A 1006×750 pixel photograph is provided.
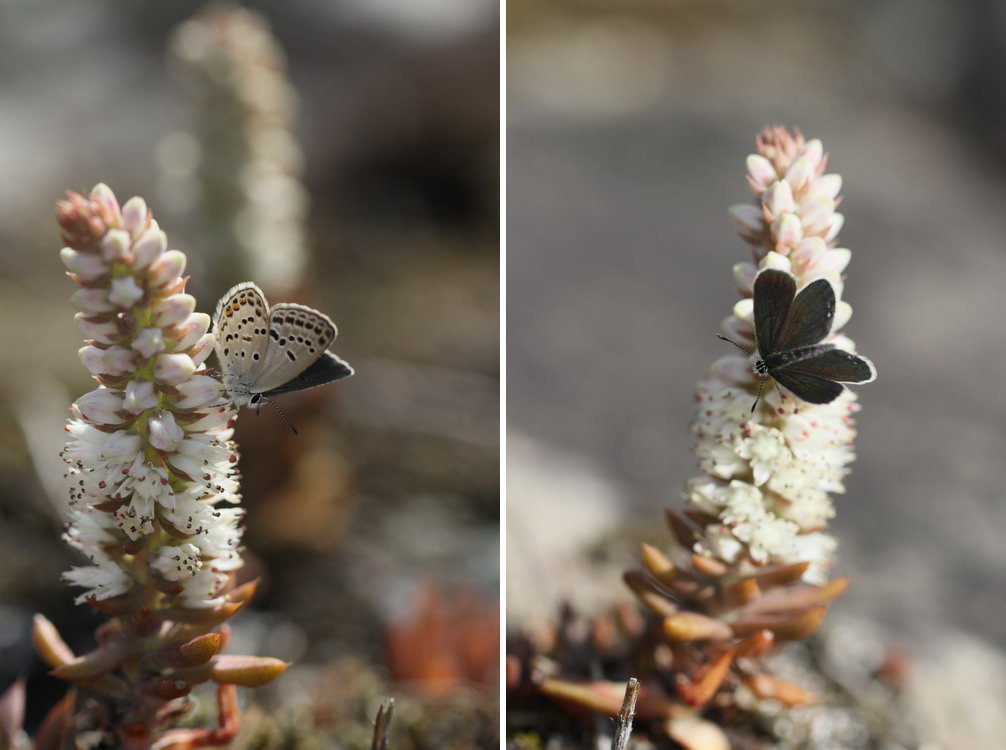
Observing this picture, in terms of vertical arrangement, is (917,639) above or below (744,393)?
below

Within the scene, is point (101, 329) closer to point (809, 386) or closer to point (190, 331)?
point (190, 331)

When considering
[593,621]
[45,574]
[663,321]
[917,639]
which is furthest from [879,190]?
[45,574]

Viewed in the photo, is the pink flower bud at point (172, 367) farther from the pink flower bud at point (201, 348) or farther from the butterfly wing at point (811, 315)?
the butterfly wing at point (811, 315)

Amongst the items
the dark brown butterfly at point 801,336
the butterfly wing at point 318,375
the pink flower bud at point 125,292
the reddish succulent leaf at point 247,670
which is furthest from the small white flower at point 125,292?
the dark brown butterfly at point 801,336

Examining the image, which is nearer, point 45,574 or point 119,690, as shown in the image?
point 119,690

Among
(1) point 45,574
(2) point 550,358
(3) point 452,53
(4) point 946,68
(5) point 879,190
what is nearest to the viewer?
(1) point 45,574

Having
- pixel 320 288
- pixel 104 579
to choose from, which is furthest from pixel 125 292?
pixel 320 288

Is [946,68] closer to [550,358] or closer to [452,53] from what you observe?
[452,53]
